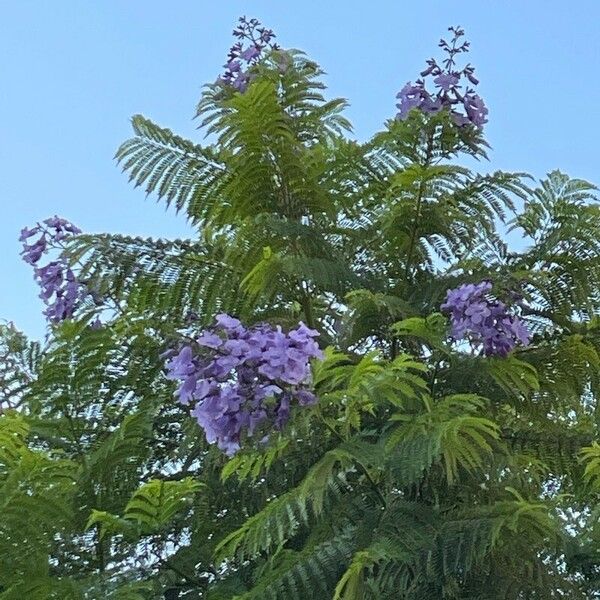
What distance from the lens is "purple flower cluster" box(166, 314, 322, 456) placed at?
1.55 meters

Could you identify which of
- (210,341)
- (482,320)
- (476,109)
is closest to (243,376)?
(210,341)

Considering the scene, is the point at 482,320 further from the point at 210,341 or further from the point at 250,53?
the point at 250,53

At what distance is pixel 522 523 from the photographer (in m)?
1.66

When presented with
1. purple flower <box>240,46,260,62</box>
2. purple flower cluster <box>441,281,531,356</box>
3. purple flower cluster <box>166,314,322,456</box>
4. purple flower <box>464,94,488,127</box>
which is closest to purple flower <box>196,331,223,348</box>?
purple flower cluster <box>166,314,322,456</box>

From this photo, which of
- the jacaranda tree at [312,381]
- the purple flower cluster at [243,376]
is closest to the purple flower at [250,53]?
the jacaranda tree at [312,381]

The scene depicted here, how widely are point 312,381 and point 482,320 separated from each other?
46cm

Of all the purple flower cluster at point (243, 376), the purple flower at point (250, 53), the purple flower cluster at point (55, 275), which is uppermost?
the purple flower at point (250, 53)

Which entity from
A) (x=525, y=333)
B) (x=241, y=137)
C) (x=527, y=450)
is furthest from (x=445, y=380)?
(x=241, y=137)

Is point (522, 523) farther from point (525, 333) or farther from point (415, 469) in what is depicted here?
point (525, 333)

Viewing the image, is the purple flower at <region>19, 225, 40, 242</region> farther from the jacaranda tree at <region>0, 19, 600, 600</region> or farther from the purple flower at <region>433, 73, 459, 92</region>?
the purple flower at <region>433, 73, 459, 92</region>

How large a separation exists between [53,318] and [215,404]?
833 mm

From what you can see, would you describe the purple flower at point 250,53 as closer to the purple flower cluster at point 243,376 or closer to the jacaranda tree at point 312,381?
the jacaranda tree at point 312,381

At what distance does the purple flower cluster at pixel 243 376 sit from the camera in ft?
5.09

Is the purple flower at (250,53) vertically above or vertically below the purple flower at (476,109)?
above
